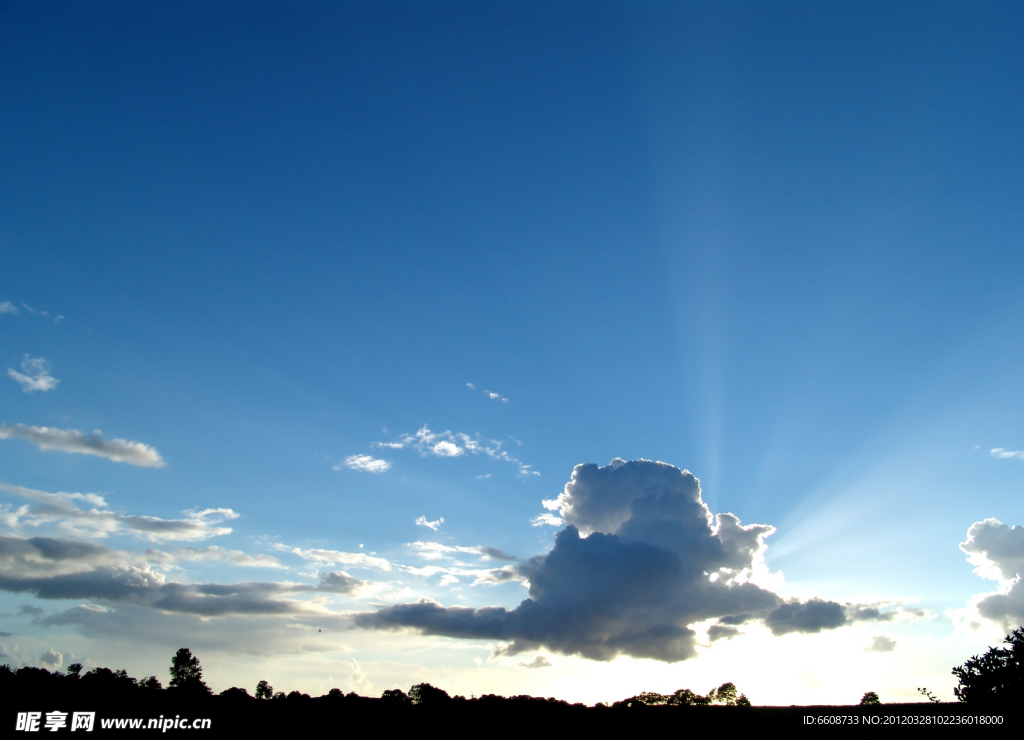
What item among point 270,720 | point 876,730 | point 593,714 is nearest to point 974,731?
point 876,730

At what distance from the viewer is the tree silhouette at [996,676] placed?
128750mm

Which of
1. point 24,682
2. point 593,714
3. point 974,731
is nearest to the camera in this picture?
point 974,731

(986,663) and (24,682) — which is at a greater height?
(986,663)

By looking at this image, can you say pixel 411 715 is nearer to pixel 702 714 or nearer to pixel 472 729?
pixel 472 729

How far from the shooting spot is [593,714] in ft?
436

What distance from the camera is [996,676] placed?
134m

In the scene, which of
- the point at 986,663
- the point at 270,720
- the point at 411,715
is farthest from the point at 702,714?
the point at 270,720

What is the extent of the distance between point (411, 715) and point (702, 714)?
→ 63556 mm

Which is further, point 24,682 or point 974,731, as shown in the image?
point 24,682

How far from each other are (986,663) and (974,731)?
52.2m

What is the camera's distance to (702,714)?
122625 millimetres

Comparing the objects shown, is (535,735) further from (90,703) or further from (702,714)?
(90,703)

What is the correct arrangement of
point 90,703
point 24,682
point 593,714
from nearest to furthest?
point 593,714 < point 90,703 < point 24,682

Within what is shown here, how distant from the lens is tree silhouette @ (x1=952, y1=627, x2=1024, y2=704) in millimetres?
128750
